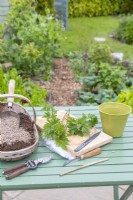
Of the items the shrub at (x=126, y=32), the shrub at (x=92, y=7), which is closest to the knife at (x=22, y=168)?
the shrub at (x=126, y=32)

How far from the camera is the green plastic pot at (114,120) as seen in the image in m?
1.71

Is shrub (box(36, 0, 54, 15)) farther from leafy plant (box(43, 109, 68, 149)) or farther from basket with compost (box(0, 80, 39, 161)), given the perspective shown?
leafy plant (box(43, 109, 68, 149))

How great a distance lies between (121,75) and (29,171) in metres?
2.99

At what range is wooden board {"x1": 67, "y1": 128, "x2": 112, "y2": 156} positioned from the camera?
1.59 metres

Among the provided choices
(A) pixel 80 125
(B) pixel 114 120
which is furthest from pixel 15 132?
(B) pixel 114 120

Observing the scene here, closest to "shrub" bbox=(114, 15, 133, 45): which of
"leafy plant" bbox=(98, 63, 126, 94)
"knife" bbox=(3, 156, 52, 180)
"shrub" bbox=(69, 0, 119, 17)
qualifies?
"shrub" bbox=(69, 0, 119, 17)

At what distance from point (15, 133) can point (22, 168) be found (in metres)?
0.20

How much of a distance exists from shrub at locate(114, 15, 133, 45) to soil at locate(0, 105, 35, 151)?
227 inches

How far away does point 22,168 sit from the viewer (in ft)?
4.89

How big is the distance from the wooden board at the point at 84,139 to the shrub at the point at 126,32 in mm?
5782

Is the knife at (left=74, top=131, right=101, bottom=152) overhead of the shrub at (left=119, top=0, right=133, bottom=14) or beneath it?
overhead

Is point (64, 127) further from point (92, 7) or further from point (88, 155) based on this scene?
point (92, 7)

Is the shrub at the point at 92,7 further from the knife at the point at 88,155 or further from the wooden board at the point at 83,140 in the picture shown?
the knife at the point at 88,155

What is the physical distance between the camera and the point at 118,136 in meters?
1.75
